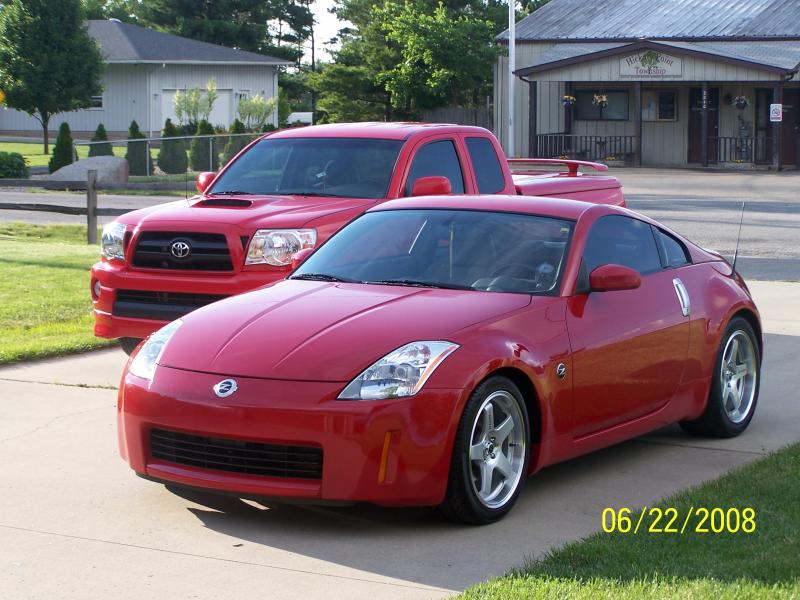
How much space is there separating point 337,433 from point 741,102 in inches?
1599

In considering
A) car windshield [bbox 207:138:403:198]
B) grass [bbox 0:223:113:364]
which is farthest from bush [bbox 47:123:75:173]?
car windshield [bbox 207:138:403:198]

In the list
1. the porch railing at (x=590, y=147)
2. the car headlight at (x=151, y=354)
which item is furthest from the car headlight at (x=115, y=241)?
the porch railing at (x=590, y=147)

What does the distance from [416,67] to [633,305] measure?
47835 mm

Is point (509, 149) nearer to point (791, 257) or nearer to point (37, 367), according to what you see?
point (791, 257)

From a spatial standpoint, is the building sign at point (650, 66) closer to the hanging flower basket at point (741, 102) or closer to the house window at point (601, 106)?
the hanging flower basket at point (741, 102)

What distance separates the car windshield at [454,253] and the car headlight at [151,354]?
0.99 metres

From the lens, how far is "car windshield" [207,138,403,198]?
33.4 feet

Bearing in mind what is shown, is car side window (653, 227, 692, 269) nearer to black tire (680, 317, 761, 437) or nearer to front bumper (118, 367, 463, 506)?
black tire (680, 317, 761, 437)

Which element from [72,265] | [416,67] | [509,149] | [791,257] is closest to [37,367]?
[72,265]

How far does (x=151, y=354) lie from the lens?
6203 mm

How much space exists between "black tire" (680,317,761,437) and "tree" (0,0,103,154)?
145 feet

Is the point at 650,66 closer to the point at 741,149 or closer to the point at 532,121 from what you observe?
the point at 741,149

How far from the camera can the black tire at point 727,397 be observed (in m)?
7.58

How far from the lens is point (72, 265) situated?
51.4 ft
